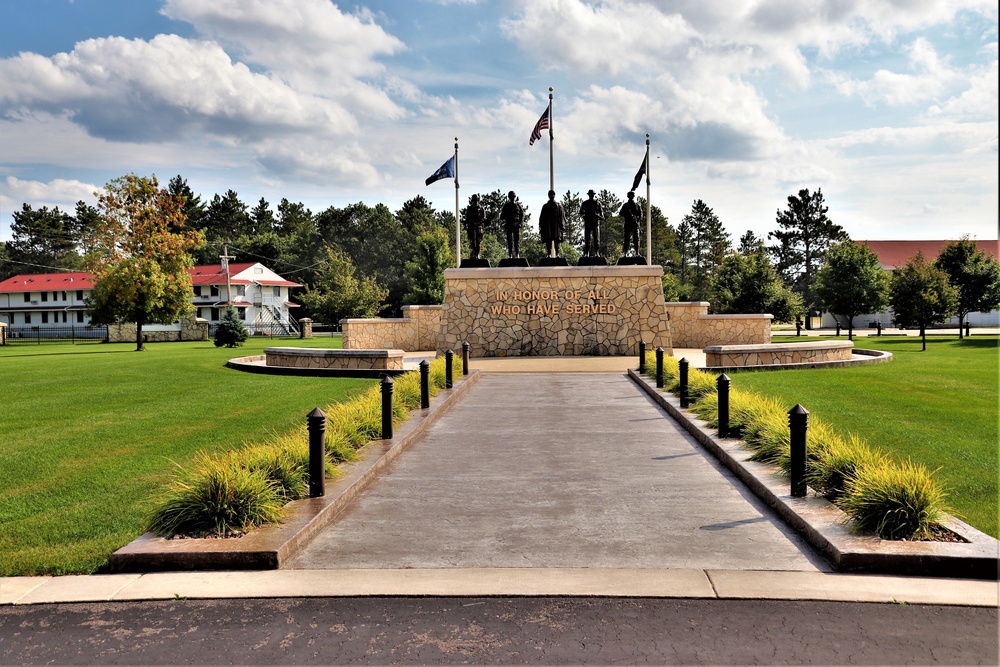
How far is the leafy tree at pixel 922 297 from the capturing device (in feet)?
96.6

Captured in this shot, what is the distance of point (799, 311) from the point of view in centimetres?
4469

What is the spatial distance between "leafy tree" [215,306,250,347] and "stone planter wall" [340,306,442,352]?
12.0 metres

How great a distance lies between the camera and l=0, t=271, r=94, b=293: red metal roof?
74.2m

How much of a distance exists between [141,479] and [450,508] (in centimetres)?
347

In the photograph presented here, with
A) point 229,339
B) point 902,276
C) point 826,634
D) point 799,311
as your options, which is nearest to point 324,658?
point 826,634

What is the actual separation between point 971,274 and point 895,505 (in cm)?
4158

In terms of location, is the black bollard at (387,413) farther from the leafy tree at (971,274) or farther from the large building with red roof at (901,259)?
the large building with red roof at (901,259)

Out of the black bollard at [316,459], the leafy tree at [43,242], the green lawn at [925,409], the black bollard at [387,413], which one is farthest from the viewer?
the leafy tree at [43,242]

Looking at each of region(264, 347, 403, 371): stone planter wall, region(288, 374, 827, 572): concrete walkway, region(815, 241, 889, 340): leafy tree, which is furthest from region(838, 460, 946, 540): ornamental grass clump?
region(815, 241, 889, 340): leafy tree

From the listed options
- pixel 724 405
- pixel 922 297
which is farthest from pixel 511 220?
pixel 724 405

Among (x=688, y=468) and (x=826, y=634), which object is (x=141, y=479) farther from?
(x=826, y=634)

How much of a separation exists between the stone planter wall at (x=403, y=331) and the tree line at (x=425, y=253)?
5980 mm

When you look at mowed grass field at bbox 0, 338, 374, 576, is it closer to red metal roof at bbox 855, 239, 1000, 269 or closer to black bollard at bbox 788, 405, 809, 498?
black bollard at bbox 788, 405, 809, 498

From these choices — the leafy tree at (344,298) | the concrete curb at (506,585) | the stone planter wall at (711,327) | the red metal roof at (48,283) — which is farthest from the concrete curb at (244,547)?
the red metal roof at (48,283)
